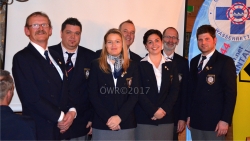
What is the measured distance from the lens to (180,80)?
331 cm

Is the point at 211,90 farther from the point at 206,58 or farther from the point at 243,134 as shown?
the point at 243,134

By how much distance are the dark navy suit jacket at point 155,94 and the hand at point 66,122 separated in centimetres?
60

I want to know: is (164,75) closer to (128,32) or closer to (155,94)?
(155,94)

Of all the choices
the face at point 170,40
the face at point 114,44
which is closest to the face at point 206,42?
the face at point 170,40

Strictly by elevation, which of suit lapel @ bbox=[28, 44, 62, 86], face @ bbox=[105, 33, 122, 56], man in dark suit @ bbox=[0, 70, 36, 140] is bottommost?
man in dark suit @ bbox=[0, 70, 36, 140]

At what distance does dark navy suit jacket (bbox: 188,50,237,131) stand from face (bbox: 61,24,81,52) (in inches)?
47.1

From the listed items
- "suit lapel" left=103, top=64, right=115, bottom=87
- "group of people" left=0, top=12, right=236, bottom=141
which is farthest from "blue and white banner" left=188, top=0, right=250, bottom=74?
"suit lapel" left=103, top=64, right=115, bottom=87

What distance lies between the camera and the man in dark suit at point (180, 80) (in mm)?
3252

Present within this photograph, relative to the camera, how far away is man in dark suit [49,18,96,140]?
9.39 ft

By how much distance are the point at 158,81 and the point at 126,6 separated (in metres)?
1.42

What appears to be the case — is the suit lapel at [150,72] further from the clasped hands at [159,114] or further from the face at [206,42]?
the face at [206,42]

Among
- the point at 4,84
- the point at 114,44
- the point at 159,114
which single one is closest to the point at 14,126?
the point at 4,84

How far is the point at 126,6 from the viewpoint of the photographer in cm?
400

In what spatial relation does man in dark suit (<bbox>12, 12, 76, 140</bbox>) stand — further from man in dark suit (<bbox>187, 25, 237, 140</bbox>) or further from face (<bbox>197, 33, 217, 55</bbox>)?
face (<bbox>197, 33, 217, 55</bbox>)
